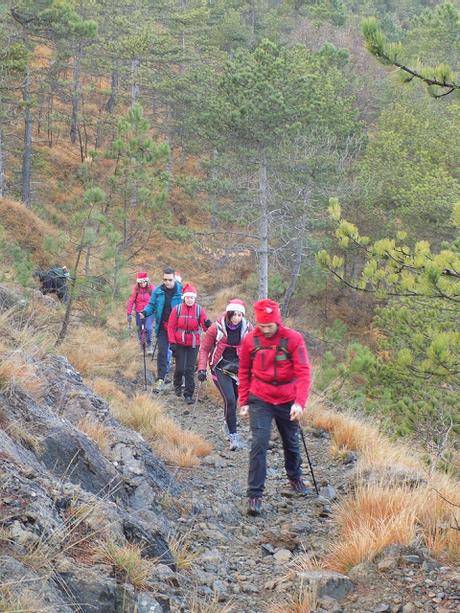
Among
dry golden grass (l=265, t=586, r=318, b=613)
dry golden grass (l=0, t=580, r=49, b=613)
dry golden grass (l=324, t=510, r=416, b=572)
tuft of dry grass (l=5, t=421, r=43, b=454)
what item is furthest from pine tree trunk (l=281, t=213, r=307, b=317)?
dry golden grass (l=0, t=580, r=49, b=613)

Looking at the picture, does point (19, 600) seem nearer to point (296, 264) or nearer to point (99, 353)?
point (99, 353)

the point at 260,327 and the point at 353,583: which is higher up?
the point at 260,327

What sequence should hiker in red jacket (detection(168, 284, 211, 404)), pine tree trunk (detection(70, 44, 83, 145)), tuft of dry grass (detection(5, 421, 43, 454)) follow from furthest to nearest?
pine tree trunk (detection(70, 44, 83, 145)), hiker in red jacket (detection(168, 284, 211, 404)), tuft of dry grass (detection(5, 421, 43, 454))

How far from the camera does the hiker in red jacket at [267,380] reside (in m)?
5.44

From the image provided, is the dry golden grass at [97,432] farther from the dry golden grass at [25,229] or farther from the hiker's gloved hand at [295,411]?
the dry golden grass at [25,229]

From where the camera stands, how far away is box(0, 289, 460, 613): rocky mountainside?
326cm

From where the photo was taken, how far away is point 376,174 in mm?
23156

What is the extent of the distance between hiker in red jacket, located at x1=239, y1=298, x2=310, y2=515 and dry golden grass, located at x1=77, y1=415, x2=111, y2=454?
1200 millimetres

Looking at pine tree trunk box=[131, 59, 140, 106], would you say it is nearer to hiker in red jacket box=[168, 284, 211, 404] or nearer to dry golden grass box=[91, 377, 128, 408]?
hiker in red jacket box=[168, 284, 211, 404]

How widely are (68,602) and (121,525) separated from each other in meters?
0.94

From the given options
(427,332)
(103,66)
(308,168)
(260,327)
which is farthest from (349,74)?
(260,327)

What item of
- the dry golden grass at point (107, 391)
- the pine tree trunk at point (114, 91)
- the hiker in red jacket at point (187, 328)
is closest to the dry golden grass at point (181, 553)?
the dry golden grass at point (107, 391)

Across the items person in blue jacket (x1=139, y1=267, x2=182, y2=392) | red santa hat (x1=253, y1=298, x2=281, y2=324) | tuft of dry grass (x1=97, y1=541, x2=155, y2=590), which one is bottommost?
person in blue jacket (x1=139, y1=267, x2=182, y2=392)

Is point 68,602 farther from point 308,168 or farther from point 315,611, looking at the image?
point 308,168
